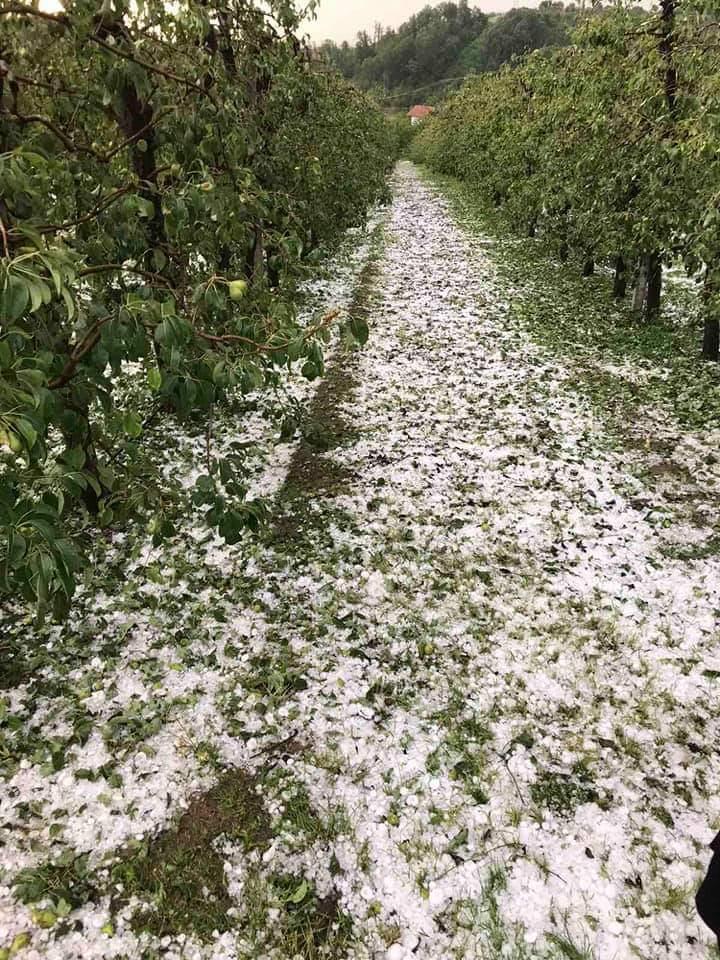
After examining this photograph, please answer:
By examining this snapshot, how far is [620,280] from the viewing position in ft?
49.8

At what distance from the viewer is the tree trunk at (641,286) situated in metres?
13.3

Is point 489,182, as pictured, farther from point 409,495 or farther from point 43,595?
point 43,595

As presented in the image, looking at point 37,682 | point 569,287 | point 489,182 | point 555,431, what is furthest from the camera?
point 489,182

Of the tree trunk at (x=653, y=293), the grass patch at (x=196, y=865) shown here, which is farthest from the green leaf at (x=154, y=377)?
the tree trunk at (x=653, y=293)

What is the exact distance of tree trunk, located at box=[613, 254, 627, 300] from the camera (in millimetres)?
14969

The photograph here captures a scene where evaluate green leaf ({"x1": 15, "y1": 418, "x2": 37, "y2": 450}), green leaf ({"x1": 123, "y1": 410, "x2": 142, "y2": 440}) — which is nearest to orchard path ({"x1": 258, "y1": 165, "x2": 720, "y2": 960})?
green leaf ({"x1": 123, "y1": 410, "x2": 142, "y2": 440})

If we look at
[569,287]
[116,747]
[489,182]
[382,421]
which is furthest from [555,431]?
[489,182]

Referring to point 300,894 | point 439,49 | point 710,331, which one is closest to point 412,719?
point 300,894

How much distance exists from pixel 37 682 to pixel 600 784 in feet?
15.8

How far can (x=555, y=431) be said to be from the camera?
9.18m

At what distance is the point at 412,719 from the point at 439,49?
16919cm

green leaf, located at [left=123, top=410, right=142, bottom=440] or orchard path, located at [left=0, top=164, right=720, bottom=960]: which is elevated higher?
green leaf, located at [left=123, top=410, right=142, bottom=440]

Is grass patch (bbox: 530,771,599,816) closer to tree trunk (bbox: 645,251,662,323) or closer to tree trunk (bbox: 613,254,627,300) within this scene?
tree trunk (bbox: 645,251,662,323)

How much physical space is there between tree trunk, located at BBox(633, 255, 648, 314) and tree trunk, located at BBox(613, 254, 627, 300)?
1.36 m
